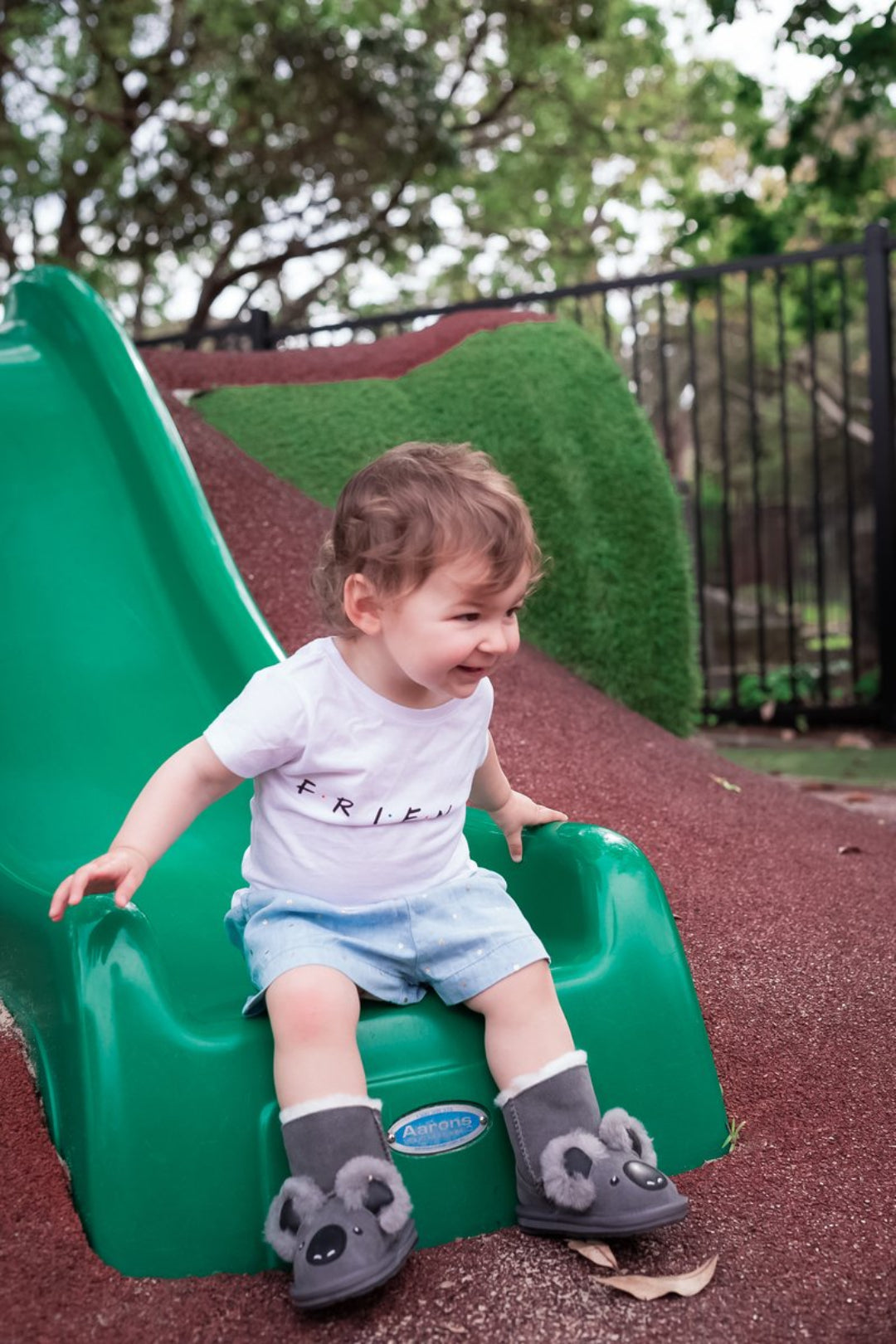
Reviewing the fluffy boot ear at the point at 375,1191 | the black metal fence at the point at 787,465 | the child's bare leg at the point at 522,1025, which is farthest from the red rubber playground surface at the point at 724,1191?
Answer: the black metal fence at the point at 787,465

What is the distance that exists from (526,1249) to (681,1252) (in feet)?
0.60

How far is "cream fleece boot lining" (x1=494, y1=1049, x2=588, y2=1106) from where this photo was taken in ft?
5.19

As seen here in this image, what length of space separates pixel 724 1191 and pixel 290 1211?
59cm

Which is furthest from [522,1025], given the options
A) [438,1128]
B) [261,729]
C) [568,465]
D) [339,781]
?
[568,465]

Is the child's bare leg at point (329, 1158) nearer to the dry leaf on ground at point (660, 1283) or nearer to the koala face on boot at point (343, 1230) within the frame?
the koala face on boot at point (343, 1230)

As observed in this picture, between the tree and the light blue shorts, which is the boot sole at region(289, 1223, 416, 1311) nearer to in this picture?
the light blue shorts

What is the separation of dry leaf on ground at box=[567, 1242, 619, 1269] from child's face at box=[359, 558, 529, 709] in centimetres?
68

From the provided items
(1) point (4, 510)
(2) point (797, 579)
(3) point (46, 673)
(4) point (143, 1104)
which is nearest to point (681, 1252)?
(4) point (143, 1104)

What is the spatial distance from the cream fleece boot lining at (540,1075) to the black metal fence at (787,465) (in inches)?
169

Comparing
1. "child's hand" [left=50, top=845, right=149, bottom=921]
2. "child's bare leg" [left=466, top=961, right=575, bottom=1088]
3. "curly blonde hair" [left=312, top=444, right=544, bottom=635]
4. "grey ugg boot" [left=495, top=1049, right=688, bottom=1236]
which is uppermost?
"curly blonde hair" [left=312, top=444, right=544, bottom=635]

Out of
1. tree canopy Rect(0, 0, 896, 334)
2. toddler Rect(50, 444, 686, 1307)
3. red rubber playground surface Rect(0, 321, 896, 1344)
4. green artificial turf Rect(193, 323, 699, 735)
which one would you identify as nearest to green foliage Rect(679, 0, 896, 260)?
tree canopy Rect(0, 0, 896, 334)

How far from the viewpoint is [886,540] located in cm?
621

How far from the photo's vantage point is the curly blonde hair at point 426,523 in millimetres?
1606

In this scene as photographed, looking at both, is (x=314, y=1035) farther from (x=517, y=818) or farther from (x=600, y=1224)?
(x=517, y=818)
